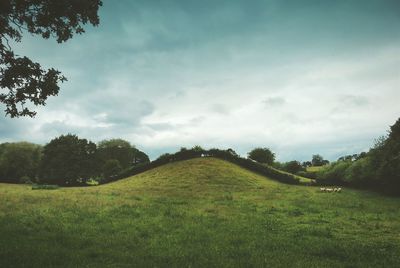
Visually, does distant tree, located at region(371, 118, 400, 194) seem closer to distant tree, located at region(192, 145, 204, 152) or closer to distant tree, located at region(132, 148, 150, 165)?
distant tree, located at region(192, 145, 204, 152)

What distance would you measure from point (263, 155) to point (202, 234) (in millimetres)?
66215

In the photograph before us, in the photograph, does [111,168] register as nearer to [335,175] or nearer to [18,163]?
[18,163]

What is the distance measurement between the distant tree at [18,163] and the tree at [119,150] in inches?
888

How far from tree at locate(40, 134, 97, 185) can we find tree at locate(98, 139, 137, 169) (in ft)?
108

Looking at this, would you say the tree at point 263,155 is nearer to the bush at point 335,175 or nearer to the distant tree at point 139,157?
the bush at point 335,175

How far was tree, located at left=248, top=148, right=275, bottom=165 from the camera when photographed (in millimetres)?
83125

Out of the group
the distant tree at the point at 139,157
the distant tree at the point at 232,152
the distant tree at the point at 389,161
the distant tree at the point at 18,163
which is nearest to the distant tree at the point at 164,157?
the distant tree at the point at 232,152

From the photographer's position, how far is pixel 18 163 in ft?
334

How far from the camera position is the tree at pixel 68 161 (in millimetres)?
81500

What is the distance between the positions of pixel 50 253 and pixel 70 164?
7245 centimetres

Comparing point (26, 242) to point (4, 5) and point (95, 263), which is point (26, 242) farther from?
point (4, 5)

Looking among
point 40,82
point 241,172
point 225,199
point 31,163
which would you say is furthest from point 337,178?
point 31,163

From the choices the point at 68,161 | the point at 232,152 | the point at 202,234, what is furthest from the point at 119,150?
the point at 202,234

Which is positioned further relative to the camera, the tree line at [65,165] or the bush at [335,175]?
the tree line at [65,165]
